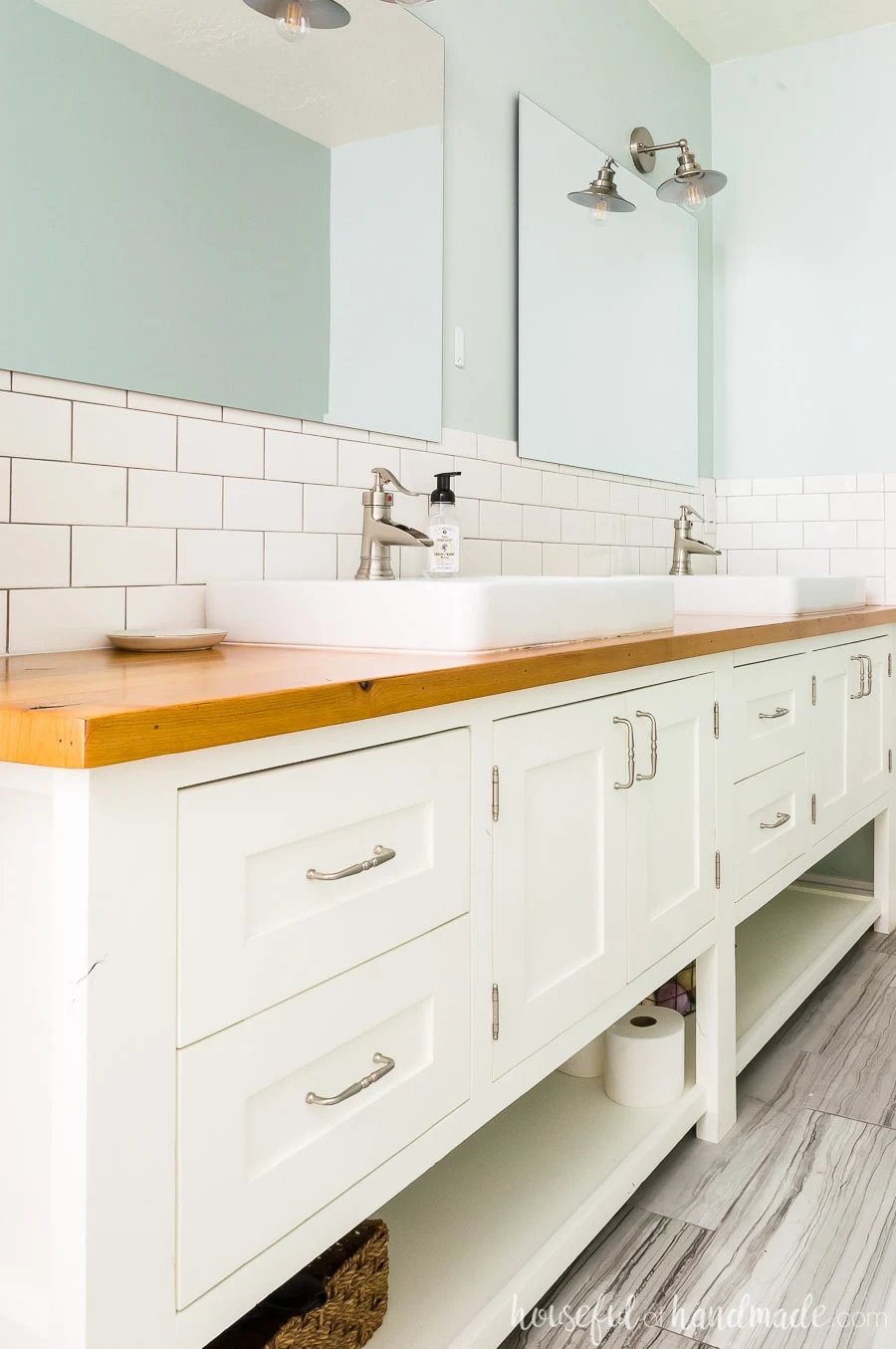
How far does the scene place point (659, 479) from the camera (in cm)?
297

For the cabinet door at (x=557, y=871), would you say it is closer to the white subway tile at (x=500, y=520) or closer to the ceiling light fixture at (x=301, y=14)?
the white subway tile at (x=500, y=520)

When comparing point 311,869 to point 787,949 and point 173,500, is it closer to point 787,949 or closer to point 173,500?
point 173,500

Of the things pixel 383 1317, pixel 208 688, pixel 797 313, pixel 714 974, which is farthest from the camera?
pixel 797 313

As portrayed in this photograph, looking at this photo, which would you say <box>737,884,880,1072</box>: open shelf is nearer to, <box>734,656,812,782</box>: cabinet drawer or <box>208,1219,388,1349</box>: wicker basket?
<box>734,656,812,782</box>: cabinet drawer

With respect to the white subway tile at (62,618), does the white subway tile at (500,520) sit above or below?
above

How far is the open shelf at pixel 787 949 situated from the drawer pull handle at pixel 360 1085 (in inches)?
46.3

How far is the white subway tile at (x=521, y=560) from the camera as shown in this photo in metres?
2.27

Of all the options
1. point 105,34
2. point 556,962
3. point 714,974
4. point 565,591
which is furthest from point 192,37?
point 714,974

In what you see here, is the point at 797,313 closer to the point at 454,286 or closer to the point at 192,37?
the point at 454,286

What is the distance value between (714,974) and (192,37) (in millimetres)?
1678

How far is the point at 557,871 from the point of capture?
132 centimetres

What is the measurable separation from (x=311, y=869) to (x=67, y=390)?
0.76 m

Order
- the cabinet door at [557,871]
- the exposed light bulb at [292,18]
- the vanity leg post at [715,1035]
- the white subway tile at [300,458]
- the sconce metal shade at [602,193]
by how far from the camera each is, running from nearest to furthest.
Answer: the cabinet door at [557,871]
the exposed light bulb at [292,18]
the white subway tile at [300,458]
the vanity leg post at [715,1035]
the sconce metal shade at [602,193]

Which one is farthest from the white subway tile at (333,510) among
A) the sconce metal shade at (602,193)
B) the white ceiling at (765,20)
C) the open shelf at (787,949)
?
the white ceiling at (765,20)
